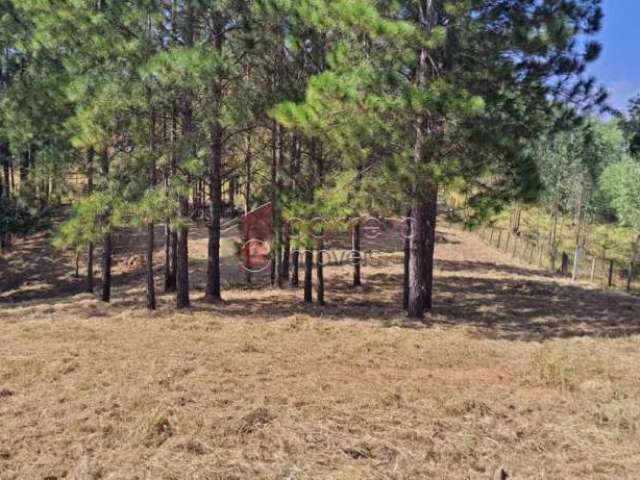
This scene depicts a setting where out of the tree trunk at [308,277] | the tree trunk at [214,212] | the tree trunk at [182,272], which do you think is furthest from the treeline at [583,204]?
the tree trunk at [182,272]

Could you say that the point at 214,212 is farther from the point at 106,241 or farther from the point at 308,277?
the point at 106,241

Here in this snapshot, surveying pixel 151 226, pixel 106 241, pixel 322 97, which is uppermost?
pixel 322 97

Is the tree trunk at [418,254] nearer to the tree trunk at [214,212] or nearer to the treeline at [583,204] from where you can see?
the tree trunk at [214,212]

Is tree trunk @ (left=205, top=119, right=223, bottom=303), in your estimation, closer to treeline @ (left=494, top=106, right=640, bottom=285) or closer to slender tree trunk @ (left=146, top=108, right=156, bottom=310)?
slender tree trunk @ (left=146, top=108, right=156, bottom=310)

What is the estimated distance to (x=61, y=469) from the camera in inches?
169

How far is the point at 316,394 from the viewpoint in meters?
5.87

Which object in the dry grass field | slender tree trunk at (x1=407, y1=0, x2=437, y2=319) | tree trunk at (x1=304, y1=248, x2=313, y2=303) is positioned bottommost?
the dry grass field

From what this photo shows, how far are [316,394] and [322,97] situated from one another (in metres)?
4.53

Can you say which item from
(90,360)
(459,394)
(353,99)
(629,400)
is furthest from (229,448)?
(353,99)

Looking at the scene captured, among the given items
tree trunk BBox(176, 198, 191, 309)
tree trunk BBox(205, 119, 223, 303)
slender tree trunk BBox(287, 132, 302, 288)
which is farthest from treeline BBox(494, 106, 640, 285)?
tree trunk BBox(176, 198, 191, 309)

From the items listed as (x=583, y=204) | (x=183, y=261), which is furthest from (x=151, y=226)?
(x=583, y=204)

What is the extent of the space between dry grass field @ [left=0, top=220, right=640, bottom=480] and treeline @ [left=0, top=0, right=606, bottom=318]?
5.80 ft

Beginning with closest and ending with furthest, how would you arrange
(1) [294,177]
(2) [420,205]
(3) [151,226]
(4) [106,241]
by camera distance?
1. (2) [420,205]
2. (3) [151,226]
3. (1) [294,177]
4. (4) [106,241]

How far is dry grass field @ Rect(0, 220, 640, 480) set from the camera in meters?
4.46
